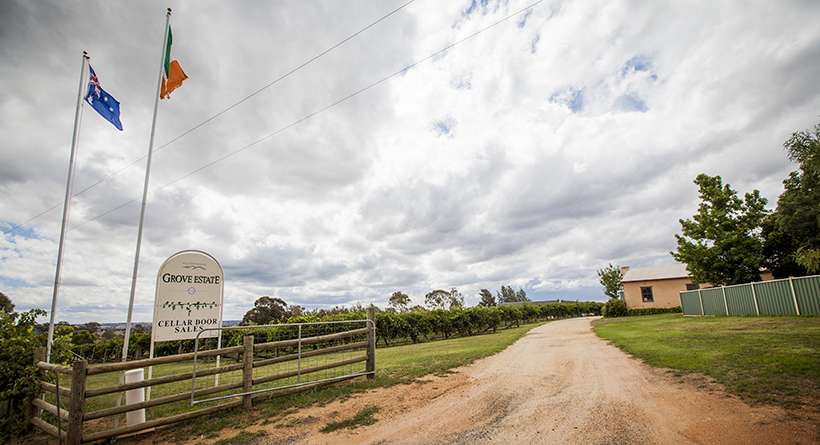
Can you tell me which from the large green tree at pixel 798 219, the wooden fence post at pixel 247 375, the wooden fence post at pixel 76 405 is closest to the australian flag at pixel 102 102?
the wooden fence post at pixel 76 405

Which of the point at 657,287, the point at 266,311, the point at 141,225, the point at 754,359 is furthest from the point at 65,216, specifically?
the point at 657,287

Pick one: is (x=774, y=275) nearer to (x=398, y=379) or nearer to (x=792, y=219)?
(x=792, y=219)

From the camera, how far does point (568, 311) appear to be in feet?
172

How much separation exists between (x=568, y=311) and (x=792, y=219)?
38.1 m

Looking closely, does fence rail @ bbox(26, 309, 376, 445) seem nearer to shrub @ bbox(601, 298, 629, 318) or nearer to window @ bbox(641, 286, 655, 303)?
shrub @ bbox(601, 298, 629, 318)

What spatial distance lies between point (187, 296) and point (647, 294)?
44798 millimetres

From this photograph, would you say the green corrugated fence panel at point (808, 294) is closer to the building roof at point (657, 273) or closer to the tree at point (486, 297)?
the building roof at point (657, 273)

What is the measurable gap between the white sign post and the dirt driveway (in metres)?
2.76

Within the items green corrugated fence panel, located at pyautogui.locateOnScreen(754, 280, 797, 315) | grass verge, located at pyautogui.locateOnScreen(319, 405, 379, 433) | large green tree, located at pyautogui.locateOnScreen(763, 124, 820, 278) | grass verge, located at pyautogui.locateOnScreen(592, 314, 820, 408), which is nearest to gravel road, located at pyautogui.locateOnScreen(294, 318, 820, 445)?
grass verge, located at pyautogui.locateOnScreen(319, 405, 379, 433)

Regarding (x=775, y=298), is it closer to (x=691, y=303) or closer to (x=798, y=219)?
(x=798, y=219)

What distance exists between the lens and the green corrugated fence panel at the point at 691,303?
24547mm

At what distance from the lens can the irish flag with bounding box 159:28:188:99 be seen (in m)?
8.65

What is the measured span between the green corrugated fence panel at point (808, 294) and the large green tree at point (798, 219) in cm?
123

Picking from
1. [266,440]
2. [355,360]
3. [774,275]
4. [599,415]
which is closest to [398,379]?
[355,360]
